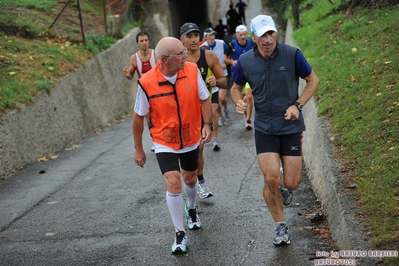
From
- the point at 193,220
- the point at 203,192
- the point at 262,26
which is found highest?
the point at 262,26

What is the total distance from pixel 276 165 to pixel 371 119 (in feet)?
7.09

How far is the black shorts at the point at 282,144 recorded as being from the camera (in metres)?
6.45

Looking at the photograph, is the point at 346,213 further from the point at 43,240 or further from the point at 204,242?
the point at 43,240

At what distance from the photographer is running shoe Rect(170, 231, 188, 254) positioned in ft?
21.8

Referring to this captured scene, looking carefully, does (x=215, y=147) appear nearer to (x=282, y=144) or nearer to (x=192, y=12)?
(x=282, y=144)

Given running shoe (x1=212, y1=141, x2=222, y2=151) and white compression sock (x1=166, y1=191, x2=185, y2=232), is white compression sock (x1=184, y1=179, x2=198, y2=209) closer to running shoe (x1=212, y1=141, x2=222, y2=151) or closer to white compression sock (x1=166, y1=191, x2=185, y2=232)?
white compression sock (x1=166, y1=191, x2=185, y2=232)

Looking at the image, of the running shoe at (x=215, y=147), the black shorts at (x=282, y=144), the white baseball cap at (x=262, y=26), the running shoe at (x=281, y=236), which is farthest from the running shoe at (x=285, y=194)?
the running shoe at (x=215, y=147)

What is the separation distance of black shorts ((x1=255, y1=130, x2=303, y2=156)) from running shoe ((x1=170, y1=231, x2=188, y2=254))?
1.14 metres

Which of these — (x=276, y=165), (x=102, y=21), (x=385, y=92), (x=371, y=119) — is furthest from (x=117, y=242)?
(x=102, y=21)

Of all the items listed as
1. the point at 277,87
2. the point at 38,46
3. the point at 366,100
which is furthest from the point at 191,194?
the point at 38,46

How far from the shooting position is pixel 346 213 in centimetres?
610

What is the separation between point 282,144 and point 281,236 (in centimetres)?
89

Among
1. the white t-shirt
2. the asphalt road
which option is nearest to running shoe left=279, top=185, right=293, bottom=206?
the asphalt road

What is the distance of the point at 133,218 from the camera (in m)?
8.12
